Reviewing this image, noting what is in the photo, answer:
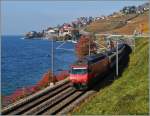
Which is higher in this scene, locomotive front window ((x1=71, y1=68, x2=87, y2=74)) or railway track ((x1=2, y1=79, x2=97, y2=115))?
locomotive front window ((x1=71, y1=68, x2=87, y2=74))

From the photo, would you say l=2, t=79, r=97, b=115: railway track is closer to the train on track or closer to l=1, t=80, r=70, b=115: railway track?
l=1, t=80, r=70, b=115: railway track

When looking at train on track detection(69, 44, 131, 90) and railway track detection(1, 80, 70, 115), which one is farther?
train on track detection(69, 44, 131, 90)

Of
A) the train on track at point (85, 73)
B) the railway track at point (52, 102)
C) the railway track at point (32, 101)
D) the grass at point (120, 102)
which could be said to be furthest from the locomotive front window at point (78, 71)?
the grass at point (120, 102)

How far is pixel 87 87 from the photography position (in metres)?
37.1

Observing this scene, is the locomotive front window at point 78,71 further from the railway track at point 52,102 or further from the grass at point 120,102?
the grass at point 120,102

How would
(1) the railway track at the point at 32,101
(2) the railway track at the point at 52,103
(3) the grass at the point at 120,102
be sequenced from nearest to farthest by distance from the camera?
1. (3) the grass at the point at 120,102
2. (2) the railway track at the point at 52,103
3. (1) the railway track at the point at 32,101

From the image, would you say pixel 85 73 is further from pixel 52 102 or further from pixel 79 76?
pixel 52 102

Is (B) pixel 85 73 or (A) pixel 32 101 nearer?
(A) pixel 32 101

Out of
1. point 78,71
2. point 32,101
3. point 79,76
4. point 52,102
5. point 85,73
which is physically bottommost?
point 32,101

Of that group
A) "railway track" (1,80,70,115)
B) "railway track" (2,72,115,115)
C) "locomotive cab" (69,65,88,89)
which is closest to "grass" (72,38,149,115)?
"railway track" (2,72,115,115)

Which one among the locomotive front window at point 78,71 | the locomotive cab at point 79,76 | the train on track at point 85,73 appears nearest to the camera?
the locomotive cab at point 79,76

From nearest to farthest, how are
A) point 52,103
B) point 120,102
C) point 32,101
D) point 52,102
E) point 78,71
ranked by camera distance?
point 120,102, point 52,103, point 52,102, point 32,101, point 78,71

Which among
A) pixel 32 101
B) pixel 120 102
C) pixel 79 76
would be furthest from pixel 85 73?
pixel 120 102

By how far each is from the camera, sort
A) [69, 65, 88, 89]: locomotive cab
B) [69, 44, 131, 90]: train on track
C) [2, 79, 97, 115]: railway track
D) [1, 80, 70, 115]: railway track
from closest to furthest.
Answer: [2, 79, 97, 115]: railway track, [1, 80, 70, 115]: railway track, [69, 65, 88, 89]: locomotive cab, [69, 44, 131, 90]: train on track
